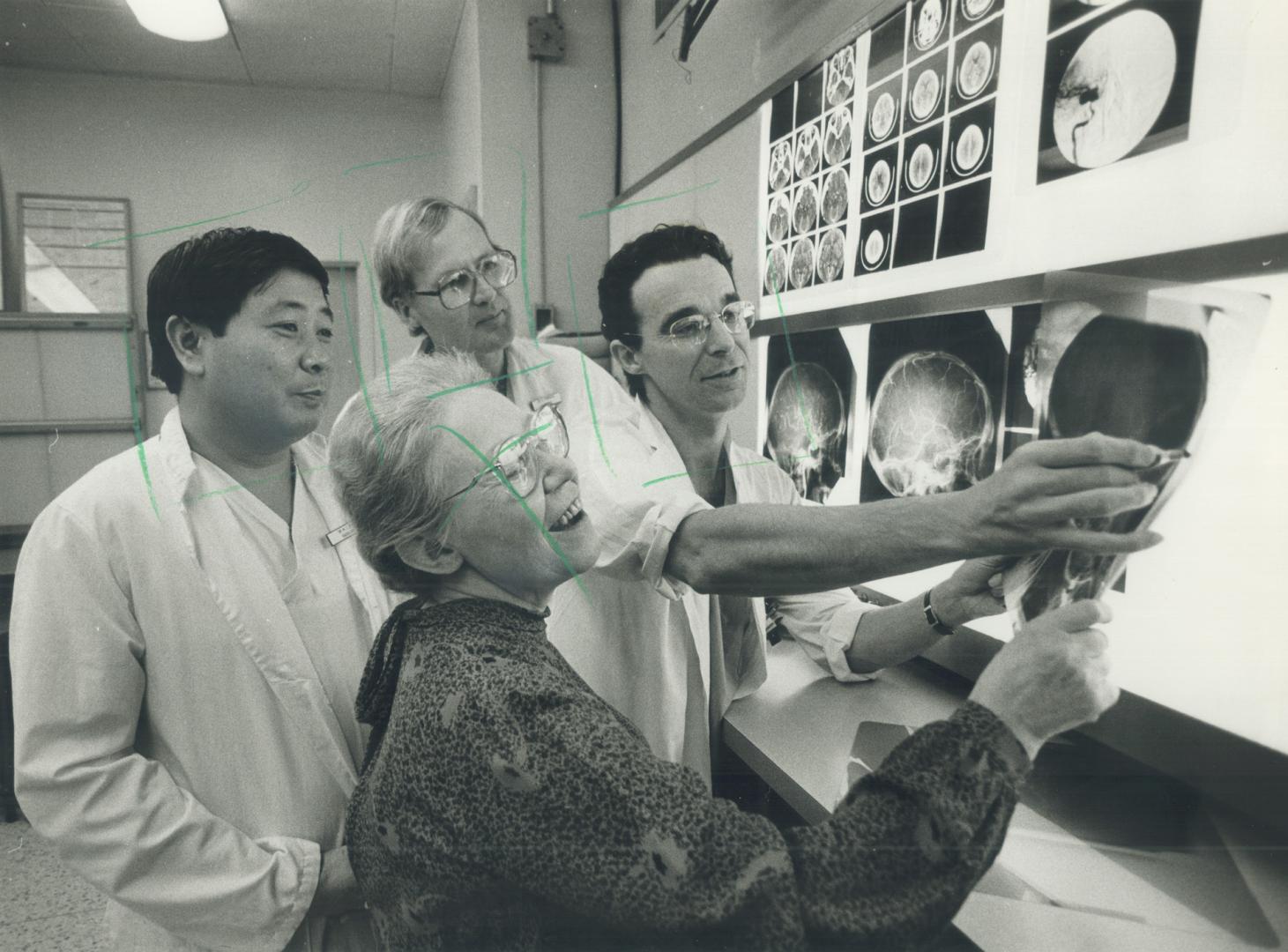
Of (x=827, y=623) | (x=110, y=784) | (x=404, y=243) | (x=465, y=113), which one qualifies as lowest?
(x=110, y=784)

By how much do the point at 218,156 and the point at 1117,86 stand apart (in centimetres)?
65

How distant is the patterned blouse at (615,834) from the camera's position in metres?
0.44

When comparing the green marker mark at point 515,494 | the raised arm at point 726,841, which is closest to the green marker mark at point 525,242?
the green marker mark at point 515,494

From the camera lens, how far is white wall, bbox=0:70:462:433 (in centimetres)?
58

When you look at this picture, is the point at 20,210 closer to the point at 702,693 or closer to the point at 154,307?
the point at 154,307

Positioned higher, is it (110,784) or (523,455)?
(523,455)

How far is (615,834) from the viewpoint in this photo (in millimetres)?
454

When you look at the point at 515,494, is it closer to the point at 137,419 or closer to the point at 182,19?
the point at 137,419

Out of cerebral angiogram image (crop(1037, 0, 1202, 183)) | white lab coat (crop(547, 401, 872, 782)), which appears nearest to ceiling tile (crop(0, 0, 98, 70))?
white lab coat (crop(547, 401, 872, 782))

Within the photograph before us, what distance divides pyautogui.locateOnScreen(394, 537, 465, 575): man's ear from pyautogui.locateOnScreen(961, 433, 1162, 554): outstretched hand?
387 millimetres

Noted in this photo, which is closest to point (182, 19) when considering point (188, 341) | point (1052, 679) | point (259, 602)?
point (188, 341)

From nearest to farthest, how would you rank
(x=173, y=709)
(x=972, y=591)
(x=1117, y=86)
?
1. (x=1117, y=86)
2. (x=972, y=591)
3. (x=173, y=709)

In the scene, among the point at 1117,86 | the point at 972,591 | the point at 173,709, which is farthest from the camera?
the point at 173,709

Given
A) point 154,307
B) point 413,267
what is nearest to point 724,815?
point 413,267
